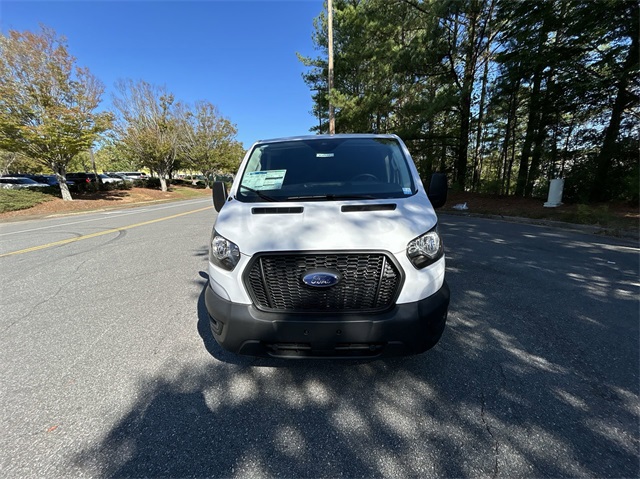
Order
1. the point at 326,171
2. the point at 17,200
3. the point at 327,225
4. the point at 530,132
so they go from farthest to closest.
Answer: the point at 17,200 < the point at 530,132 < the point at 326,171 < the point at 327,225

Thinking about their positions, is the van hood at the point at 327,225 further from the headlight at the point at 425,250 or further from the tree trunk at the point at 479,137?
the tree trunk at the point at 479,137

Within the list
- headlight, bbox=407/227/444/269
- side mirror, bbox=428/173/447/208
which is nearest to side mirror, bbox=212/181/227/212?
headlight, bbox=407/227/444/269

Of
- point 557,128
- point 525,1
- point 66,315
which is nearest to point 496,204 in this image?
point 557,128

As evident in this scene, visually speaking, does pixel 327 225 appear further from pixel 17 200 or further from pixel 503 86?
pixel 17 200

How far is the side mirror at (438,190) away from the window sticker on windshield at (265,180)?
1.48m

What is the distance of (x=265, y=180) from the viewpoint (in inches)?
109

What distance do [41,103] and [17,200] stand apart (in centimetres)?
516

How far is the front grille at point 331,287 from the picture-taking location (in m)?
1.85

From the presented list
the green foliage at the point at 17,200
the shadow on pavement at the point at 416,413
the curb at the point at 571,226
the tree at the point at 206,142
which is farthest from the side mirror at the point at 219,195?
the tree at the point at 206,142

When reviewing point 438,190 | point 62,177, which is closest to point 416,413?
point 438,190

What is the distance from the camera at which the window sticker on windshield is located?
106 inches

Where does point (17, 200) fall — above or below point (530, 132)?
below

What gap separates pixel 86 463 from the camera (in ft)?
5.20

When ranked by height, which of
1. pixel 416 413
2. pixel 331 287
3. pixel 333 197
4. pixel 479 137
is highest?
pixel 479 137
